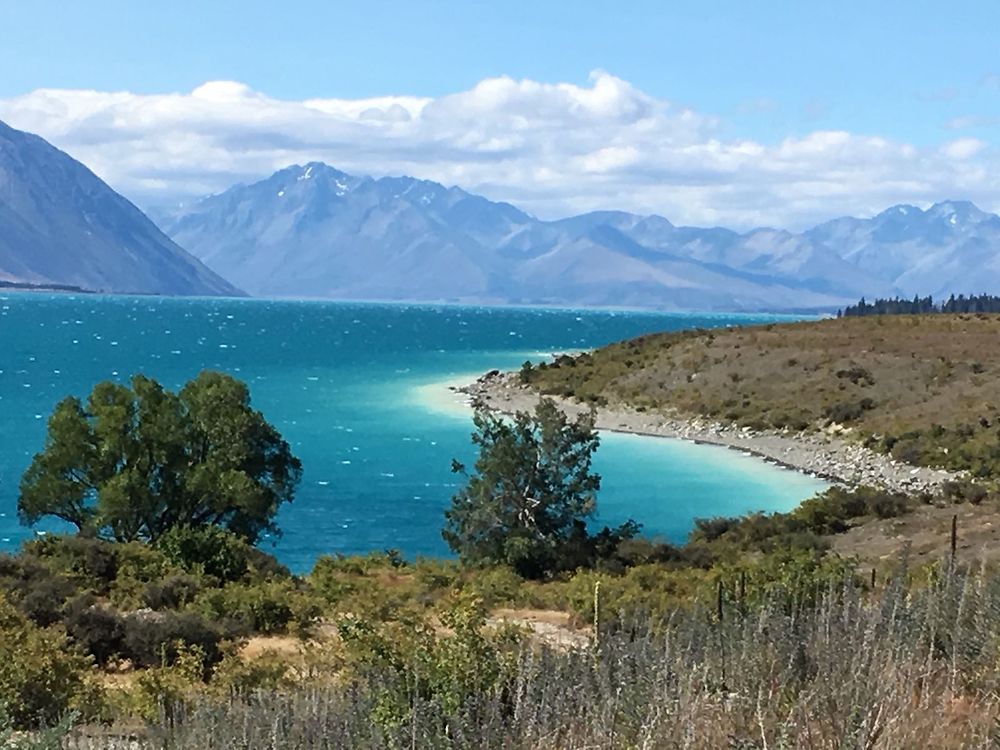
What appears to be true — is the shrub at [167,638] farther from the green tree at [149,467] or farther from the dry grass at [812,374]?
the dry grass at [812,374]

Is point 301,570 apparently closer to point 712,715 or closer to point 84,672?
point 84,672

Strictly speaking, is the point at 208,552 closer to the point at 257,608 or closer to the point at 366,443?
the point at 257,608

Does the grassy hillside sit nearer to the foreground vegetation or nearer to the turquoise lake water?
the foreground vegetation

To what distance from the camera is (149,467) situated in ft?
80.8

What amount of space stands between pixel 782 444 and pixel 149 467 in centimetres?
3438

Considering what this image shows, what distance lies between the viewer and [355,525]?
3347 centimetres

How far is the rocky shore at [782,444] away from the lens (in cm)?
4297

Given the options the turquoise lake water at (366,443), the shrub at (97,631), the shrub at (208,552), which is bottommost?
the turquoise lake water at (366,443)

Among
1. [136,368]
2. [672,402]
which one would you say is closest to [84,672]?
[672,402]

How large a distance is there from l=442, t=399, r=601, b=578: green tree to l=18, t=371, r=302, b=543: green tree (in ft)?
15.2

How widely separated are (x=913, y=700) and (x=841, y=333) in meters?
74.3

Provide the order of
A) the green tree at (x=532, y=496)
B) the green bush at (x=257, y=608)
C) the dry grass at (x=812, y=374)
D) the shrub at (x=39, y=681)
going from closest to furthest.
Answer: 1. the shrub at (x=39, y=681)
2. the green bush at (x=257, y=608)
3. the green tree at (x=532, y=496)
4. the dry grass at (x=812, y=374)

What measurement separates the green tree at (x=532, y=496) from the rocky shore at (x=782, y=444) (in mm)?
18418

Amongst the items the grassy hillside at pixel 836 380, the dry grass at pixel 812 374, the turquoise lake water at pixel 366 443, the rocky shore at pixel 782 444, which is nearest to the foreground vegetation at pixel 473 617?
the rocky shore at pixel 782 444
